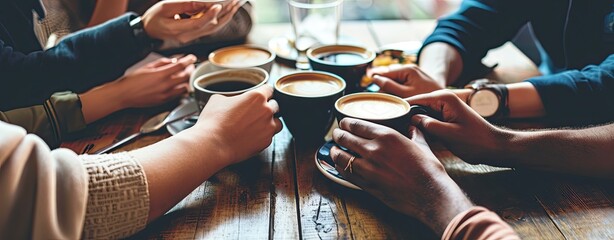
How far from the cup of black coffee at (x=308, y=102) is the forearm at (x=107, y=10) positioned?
2.50 ft

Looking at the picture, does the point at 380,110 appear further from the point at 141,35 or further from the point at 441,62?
the point at 141,35

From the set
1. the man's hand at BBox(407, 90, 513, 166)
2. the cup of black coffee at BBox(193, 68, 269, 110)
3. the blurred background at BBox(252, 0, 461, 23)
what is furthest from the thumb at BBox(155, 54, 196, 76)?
the blurred background at BBox(252, 0, 461, 23)

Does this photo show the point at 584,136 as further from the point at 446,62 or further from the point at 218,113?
the point at 218,113

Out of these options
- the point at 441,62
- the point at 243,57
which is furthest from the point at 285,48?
the point at 441,62

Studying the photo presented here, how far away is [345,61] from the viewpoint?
125 cm

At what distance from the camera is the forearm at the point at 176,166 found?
80 cm

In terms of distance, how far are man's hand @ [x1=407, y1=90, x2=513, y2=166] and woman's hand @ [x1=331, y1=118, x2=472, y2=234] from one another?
0.07 m

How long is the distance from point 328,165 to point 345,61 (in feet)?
1.25

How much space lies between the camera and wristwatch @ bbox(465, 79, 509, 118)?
115cm

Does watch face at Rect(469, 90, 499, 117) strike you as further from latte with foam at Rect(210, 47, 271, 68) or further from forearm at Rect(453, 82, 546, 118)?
latte with foam at Rect(210, 47, 271, 68)

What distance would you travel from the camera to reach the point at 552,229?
31.8 inches

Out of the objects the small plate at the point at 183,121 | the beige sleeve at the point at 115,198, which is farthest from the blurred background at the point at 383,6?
the beige sleeve at the point at 115,198

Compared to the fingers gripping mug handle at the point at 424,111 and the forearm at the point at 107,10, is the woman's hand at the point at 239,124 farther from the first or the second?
the forearm at the point at 107,10

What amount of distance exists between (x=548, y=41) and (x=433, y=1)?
1.68m
